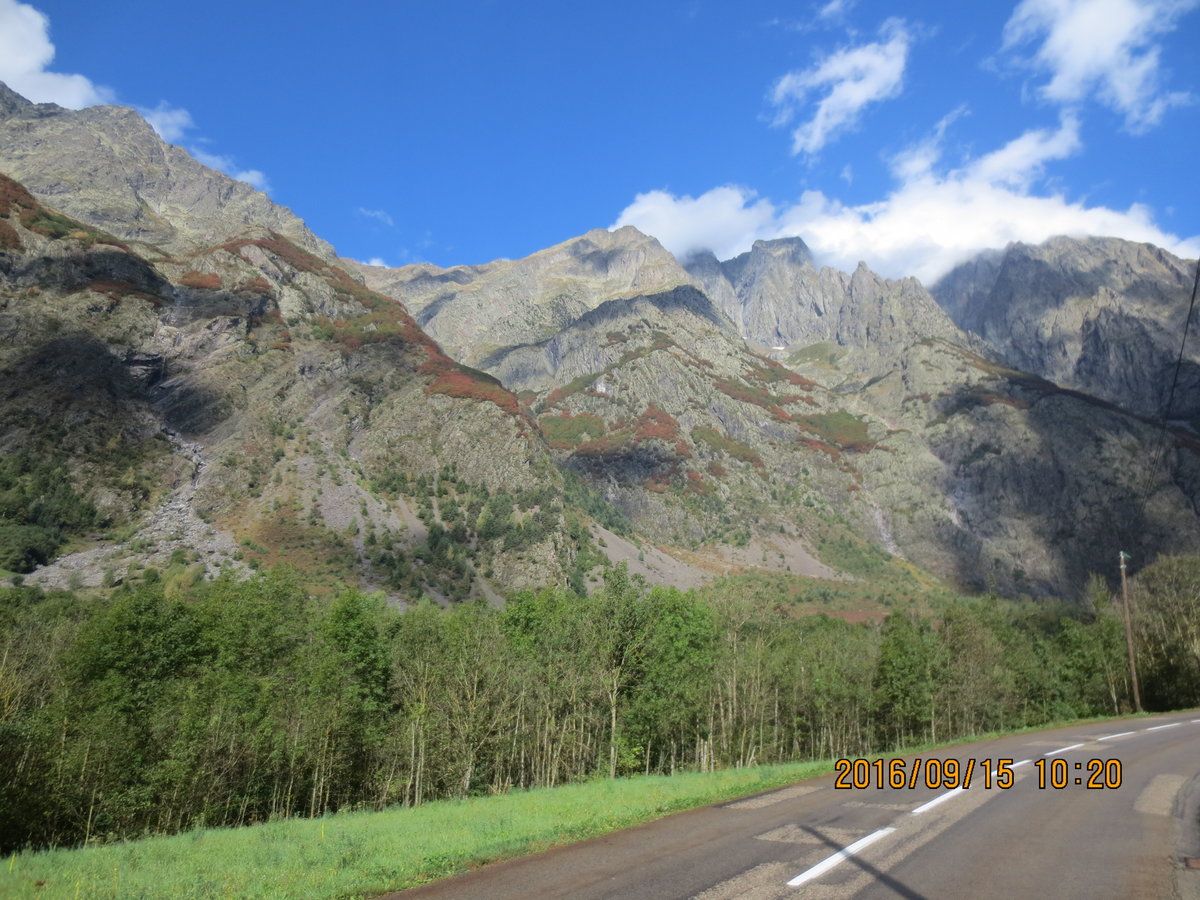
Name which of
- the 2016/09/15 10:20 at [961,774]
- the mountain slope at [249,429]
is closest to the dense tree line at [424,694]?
the 2016/09/15 10:20 at [961,774]

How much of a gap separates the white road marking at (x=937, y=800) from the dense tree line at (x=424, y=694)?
2560 cm

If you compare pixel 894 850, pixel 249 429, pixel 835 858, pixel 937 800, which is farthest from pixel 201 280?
pixel 894 850

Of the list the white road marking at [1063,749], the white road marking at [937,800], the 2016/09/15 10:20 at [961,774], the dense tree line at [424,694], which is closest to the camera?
the white road marking at [937,800]

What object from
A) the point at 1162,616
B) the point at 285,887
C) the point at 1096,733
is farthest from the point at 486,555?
the point at 285,887

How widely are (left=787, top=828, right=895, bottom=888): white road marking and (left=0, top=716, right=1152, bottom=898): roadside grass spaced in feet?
13.9

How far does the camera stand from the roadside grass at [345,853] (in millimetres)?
9953

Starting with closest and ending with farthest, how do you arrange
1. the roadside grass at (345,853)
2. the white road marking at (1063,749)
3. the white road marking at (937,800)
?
1. the roadside grass at (345,853)
2. the white road marking at (937,800)
3. the white road marking at (1063,749)

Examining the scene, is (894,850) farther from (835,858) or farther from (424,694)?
(424,694)

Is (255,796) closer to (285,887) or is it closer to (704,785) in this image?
(704,785)

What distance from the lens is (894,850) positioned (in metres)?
10.4

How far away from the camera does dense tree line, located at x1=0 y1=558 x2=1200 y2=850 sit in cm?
3438

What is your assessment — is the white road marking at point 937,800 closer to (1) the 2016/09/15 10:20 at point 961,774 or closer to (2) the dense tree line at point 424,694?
(1) the 2016/09/15 10:20 at point 961,774

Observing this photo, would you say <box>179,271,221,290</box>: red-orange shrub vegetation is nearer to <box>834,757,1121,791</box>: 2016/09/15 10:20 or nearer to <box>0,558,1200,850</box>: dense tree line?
<box>0,558,1200,850</box>: dense tree line

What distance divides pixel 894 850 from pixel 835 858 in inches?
44.9
